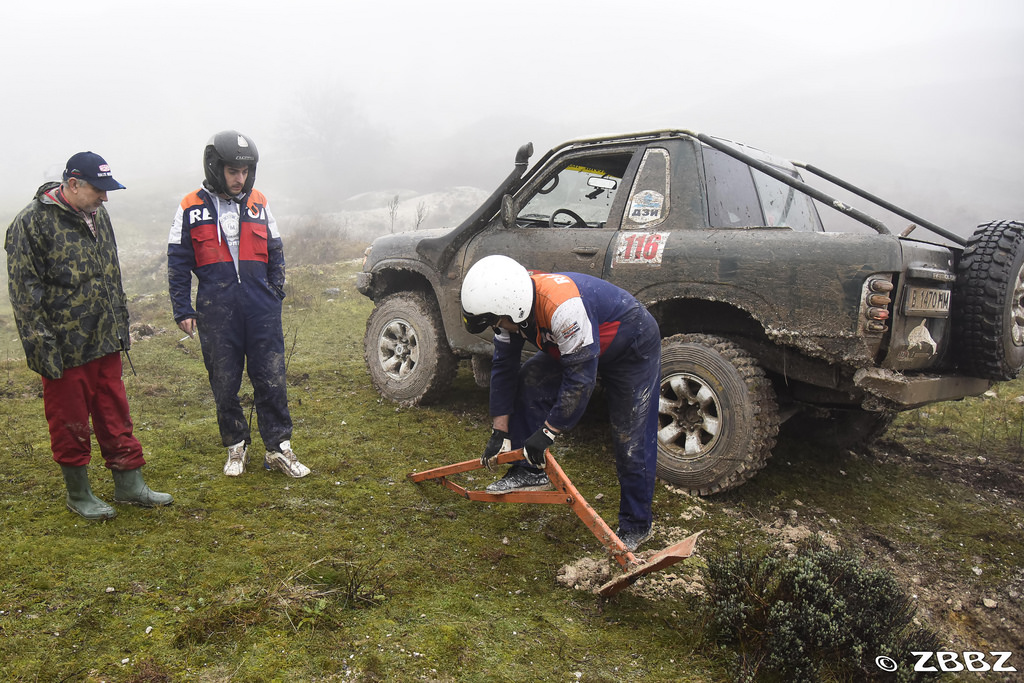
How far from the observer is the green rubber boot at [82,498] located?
3.23 m

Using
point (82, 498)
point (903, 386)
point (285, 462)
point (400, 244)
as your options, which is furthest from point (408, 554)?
point (400, 244)

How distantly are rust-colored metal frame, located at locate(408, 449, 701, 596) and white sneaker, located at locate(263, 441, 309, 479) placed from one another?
87cm

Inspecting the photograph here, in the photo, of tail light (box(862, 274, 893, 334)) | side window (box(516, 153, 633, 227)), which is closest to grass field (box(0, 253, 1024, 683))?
tail light (box(862, 274, 893, 334))

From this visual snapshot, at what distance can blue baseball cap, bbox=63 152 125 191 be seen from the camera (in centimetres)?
308

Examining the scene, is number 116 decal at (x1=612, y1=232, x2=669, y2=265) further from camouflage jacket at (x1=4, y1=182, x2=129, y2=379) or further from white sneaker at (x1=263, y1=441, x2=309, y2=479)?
camouflage jacket at (x1=4, y1=182, x2=129, y2=379)

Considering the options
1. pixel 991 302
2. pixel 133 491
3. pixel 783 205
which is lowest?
pixel 133 491

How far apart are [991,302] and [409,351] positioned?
4137 mm

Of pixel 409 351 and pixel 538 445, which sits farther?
pixel 409 351

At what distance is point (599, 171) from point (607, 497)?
92.8 inches

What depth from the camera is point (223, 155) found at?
3670 mm

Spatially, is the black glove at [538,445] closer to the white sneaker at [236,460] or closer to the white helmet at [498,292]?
the white helmet at [498,292]

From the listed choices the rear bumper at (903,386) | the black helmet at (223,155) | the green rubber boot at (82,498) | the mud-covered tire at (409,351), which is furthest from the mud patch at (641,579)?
the black helmet at (223,155)

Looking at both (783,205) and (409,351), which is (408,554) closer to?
(409,351)

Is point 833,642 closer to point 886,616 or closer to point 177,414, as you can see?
point 886,616
